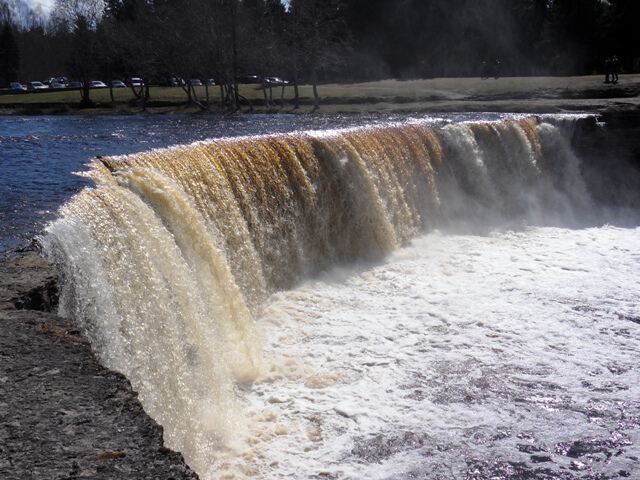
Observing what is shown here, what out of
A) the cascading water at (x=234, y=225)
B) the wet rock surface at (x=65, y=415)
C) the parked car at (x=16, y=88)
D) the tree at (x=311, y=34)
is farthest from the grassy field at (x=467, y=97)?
the wet rock surface at (x=65, y=415)

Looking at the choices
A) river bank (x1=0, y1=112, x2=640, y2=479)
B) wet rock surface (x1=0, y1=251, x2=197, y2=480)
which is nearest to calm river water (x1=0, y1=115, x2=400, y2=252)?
river bank (x1=0, y1=112, x2=640, y2=479)

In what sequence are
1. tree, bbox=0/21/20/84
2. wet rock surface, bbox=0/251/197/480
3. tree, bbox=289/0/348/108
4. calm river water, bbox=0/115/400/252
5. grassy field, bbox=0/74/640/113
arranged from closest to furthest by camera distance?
wet rock surface, bbox=0/251/197/480, calm river water, bbox=0/115/400/252, grassy field, bbox=0/74/640/113, tree, bbox=289/0/348/108, tree, bbox=0/21/20/84

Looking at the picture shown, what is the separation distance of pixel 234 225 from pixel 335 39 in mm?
25592

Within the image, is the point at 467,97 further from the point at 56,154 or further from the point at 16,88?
the point at 16,88

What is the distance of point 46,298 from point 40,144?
855 centimetres

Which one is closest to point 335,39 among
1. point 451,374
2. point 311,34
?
point 311,34

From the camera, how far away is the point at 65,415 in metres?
2.80

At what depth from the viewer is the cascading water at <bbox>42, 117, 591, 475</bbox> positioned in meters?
5.03

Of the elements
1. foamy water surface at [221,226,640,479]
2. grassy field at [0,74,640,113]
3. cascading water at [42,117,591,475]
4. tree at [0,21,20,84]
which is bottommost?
foamy water surface at [221,226,640,479]

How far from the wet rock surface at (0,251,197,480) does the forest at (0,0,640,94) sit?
22322mm

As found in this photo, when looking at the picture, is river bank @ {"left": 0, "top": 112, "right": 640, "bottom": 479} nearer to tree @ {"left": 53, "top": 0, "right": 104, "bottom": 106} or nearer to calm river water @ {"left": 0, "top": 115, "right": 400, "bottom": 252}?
calm river water @ {"left": 0, "top": 115, "right": 400, "bottom": 252}

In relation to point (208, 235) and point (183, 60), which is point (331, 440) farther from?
point (183, 60)

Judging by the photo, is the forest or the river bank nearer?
the river bank

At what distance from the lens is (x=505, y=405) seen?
580 centimetres
